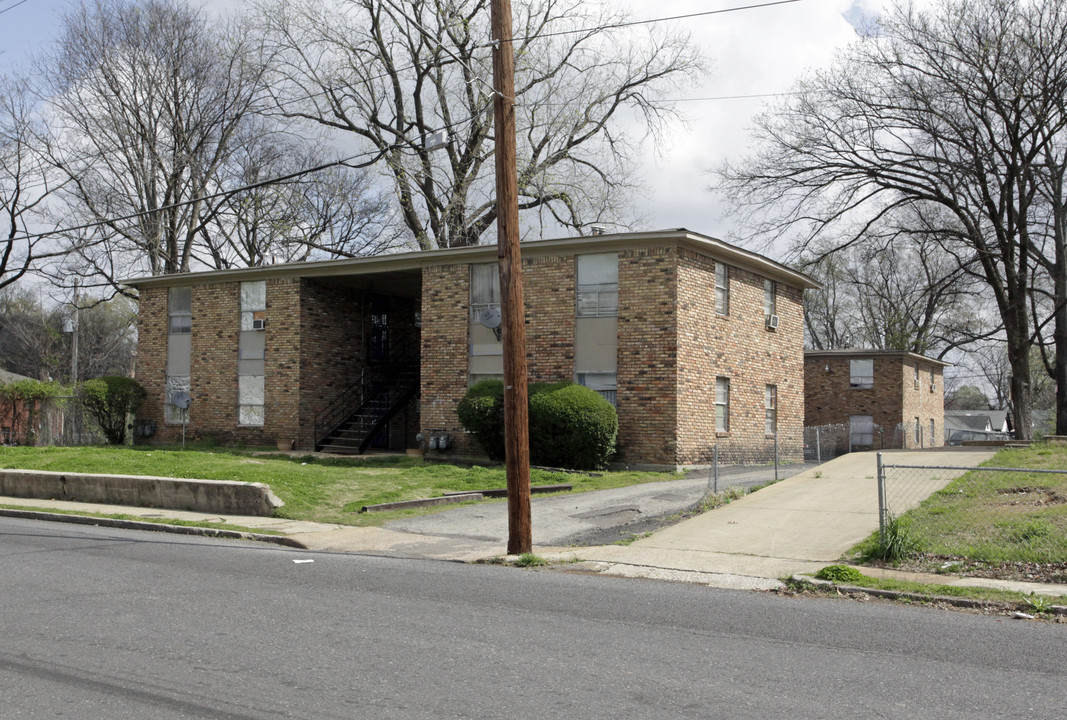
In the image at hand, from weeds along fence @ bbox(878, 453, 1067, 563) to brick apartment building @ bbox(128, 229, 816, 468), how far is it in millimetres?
8408

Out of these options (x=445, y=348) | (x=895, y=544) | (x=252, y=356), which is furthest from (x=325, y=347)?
(x=895, y=544)

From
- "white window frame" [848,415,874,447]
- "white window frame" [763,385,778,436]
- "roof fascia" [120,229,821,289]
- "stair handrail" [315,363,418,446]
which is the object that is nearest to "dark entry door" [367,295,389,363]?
"stair handrail" [315,363,418,446]

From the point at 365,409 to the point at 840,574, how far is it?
21.5 metres

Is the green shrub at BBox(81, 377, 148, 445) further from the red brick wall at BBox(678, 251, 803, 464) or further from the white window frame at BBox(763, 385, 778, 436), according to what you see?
the white window frame at BBox(763, 385, 778, 436)

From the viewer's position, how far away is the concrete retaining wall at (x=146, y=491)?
1564 cm

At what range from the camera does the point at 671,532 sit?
13.2m

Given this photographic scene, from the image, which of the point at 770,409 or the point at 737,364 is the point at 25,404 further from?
the point at 770,409

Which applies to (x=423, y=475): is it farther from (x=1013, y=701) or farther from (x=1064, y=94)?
(x=1064, y=94)

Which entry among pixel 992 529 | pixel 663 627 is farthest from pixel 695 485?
pixel 663 627

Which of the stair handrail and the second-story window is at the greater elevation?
the second-story window

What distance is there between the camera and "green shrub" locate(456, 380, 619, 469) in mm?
21500

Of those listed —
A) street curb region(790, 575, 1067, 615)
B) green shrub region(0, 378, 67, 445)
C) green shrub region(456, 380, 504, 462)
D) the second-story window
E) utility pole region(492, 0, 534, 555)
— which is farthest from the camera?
green shrub region(0, 378, 67, 445)

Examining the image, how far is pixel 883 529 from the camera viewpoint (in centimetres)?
1074

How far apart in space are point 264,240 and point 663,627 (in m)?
40.8
